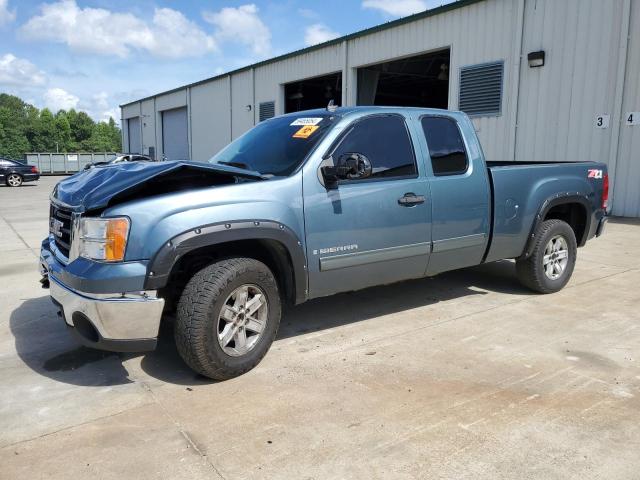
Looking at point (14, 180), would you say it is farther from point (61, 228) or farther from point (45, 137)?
point (45, 137)

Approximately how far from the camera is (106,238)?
10.7 feet

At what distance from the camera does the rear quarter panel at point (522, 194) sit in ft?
17.1

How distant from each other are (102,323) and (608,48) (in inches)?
471

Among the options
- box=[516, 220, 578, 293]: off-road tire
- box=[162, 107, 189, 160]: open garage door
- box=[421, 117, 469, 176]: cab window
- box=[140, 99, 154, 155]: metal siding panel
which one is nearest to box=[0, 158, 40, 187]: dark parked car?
box=[162, 107, 189, 160]: open garage door

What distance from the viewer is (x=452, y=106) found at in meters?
14.7

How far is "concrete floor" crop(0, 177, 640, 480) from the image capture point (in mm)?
2766

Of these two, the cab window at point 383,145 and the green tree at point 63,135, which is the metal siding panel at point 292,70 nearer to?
the cab window at point 383,145

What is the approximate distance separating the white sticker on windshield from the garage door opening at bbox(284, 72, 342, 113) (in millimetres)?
17058

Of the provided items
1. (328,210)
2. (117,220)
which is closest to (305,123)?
(328,210)

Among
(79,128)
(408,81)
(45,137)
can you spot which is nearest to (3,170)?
(408,81)

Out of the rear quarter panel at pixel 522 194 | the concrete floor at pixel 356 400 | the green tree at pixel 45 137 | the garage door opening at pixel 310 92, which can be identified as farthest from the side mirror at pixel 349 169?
the green tree at pixel 45 137

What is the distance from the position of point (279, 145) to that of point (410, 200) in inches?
45.6

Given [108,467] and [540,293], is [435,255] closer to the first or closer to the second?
[540,293]

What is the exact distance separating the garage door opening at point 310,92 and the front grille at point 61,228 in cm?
1801
